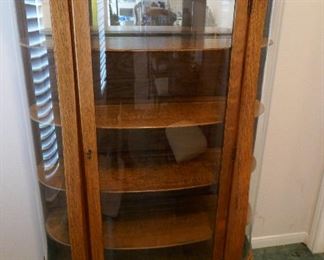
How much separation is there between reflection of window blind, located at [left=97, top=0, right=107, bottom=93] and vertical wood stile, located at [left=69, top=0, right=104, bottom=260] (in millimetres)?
78

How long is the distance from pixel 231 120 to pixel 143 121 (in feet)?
0.90

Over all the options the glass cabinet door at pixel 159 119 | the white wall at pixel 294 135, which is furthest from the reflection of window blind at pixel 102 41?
the white wall at pixel 294 135

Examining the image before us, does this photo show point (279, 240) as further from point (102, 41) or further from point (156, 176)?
point (102, 41)

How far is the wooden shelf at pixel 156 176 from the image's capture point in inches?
40.8

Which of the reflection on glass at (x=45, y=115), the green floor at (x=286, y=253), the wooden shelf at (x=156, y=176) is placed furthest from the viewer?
the green floor at (x=286, y=253)

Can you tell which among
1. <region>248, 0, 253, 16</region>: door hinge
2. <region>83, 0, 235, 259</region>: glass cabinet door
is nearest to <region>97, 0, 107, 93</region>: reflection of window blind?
<region>83, 0, 235, 259</region>: glass cabinet door

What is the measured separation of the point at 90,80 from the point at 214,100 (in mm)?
408

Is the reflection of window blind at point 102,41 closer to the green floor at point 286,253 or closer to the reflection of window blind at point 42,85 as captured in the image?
the reflection of window blind at point 42,85

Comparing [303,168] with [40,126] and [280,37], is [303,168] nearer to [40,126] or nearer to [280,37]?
[280,37]

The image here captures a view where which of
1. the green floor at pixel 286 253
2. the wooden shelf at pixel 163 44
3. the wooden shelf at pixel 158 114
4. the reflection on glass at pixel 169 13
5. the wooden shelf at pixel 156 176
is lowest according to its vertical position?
the green floor at pixel 286 253

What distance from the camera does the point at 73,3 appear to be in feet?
2.50

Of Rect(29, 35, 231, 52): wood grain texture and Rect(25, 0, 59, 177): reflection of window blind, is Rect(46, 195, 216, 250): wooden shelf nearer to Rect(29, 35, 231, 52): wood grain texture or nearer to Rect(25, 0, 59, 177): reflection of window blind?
Rect(25, 0, 59, 177): reflection of window blind

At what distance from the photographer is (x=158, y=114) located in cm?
102

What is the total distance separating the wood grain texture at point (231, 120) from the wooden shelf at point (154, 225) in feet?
0.18
